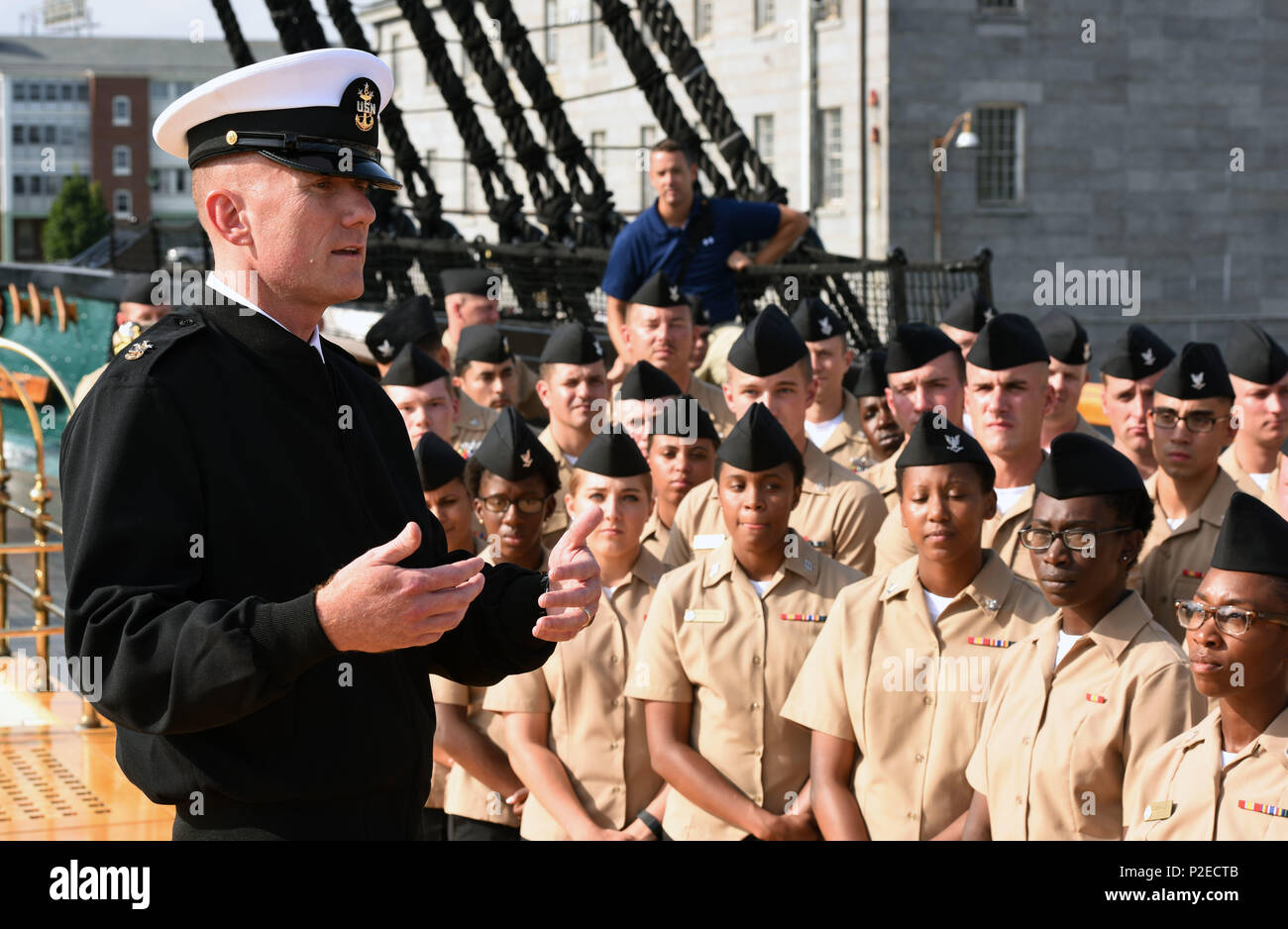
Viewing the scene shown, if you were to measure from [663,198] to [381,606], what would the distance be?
6.56 metres

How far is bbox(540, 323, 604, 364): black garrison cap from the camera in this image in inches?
276

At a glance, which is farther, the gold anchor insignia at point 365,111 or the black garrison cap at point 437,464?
the black garrison cap at point 437,464

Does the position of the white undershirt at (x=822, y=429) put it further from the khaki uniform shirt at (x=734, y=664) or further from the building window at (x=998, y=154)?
the building window at (x=998, y=154)

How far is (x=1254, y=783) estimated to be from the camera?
3422 millimetres

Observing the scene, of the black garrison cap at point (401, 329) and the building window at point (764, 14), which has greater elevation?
the building window at point (764, 14)

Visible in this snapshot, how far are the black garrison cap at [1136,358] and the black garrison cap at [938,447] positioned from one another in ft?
7.29

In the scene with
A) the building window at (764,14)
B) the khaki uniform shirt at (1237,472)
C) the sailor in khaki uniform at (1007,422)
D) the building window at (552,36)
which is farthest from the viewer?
the building window at (552,36)

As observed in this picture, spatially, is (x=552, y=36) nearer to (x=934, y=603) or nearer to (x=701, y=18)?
(x=701, y=18)

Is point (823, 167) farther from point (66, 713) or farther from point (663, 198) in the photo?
point (66, 713)

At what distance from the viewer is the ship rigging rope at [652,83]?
13039 millimetres

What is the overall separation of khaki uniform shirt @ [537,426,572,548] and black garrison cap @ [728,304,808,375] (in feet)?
2.69

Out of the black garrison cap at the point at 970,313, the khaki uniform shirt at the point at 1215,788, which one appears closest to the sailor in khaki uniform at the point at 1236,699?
the khaki uniform shirt at the point at 1215,788

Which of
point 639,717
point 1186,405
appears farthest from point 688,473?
point 1186,405

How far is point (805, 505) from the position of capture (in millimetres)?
5898
